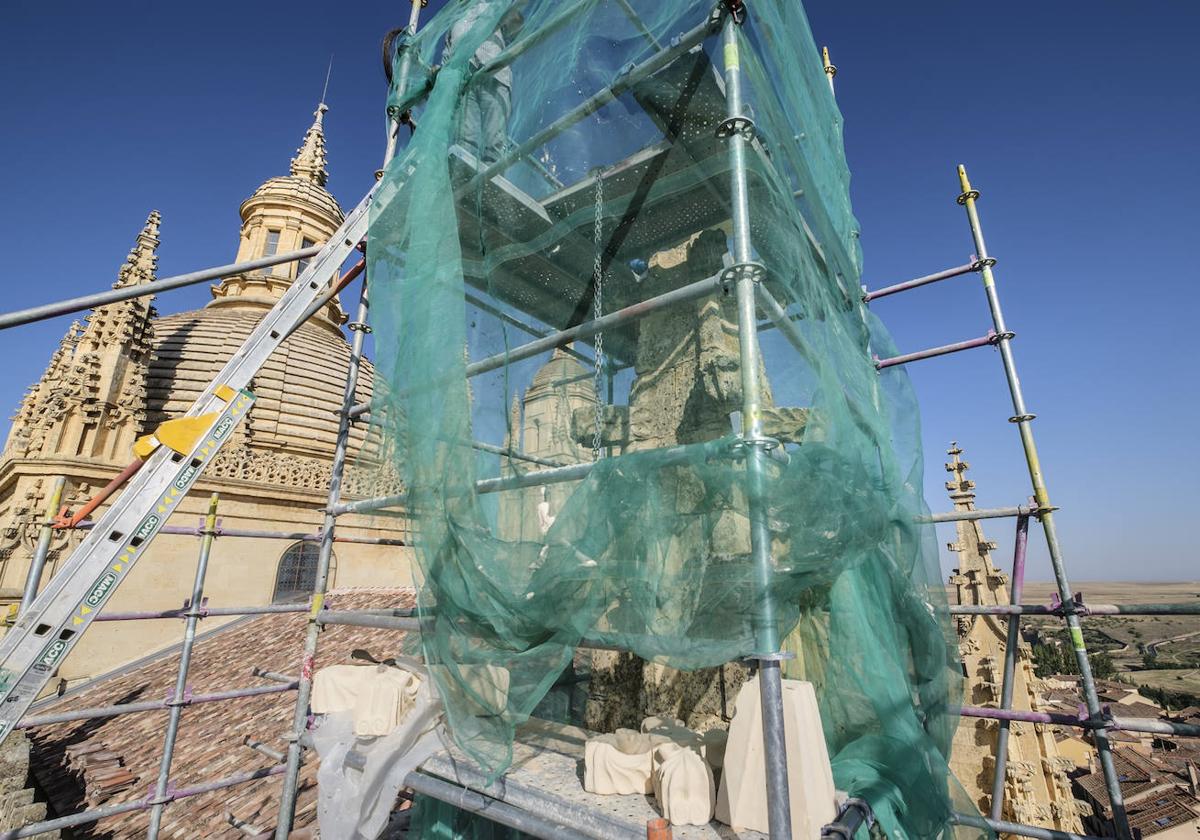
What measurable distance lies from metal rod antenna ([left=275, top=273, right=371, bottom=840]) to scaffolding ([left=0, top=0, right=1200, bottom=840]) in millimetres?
10

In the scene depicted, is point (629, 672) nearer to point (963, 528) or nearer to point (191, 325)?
point (963, 528)

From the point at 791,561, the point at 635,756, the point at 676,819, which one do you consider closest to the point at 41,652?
the point at 635,756

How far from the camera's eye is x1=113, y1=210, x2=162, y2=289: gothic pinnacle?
14.4m

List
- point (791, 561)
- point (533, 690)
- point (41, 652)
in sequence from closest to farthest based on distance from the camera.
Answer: point (791, 561) < point (533, 690) < point (41, 652)

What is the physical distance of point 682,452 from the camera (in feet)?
6.82

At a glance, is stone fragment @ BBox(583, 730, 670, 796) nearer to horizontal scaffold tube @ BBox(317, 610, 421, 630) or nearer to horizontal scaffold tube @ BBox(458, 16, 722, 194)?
horizontal scaffold tube @ BBox(317, 610, 421, 630)

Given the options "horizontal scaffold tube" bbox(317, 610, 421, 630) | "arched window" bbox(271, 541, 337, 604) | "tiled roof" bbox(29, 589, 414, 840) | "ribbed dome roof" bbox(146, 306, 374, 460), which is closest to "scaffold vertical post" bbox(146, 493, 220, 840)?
"horizontal scaffold tube" bbox(317, 610, 421, 630)

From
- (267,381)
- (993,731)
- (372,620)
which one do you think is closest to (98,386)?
(267,381)

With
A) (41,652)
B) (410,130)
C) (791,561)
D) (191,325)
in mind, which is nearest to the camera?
(791,561)

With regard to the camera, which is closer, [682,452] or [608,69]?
[682,452]

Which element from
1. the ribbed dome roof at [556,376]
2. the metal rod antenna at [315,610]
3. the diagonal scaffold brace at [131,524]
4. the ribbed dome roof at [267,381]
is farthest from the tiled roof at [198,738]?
the ribbed dome roof at [267,381]

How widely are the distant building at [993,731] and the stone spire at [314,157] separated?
101ft

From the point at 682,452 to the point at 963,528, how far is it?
11.2m

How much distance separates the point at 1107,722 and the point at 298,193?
103 feet
